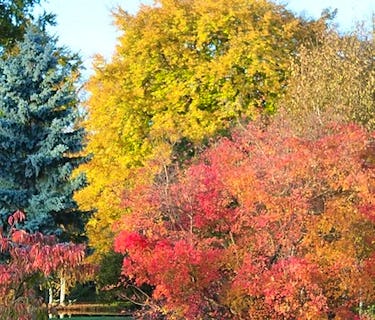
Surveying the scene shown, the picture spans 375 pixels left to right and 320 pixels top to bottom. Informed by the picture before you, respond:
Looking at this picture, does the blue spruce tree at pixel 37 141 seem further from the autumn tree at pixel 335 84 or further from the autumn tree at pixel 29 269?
the autumn tree at pixel 335 84

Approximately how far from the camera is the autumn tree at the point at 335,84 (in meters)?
21.8

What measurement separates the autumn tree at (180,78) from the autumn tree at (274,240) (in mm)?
10694

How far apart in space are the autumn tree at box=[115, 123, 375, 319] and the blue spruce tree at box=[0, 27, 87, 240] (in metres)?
2.81

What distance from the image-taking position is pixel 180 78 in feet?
91.1

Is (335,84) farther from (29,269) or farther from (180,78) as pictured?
(29,269)

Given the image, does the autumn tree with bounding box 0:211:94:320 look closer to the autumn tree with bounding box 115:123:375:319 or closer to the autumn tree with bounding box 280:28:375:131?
the autumn tree with bounding box 115:123:375:319

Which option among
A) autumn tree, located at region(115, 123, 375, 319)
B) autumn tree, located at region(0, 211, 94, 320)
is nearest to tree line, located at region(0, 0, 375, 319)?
autumn tree, located at region(115, 123, 375, 319)

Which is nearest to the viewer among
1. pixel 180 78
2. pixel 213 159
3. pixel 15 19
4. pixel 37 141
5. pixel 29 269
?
pixel 29 269

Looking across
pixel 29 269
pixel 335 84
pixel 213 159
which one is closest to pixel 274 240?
pixel 213 159

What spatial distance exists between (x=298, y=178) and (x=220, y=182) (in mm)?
1682

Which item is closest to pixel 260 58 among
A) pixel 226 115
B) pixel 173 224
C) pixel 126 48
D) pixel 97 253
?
pixel 226 115

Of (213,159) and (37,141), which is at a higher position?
(37,141)

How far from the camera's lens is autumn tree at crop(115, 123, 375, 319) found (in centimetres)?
1389

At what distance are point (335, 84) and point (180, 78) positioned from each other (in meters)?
7.16
